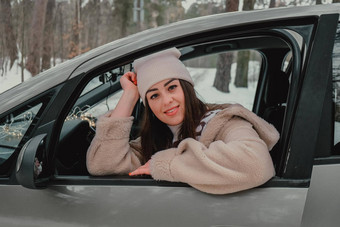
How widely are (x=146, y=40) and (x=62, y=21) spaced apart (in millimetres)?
19445

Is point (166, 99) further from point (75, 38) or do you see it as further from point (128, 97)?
point (75, 38)

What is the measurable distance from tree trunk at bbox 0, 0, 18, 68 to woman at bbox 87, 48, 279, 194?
489 inches

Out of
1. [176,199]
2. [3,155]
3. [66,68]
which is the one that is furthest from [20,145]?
[176,199]

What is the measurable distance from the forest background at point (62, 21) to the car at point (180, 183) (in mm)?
1530

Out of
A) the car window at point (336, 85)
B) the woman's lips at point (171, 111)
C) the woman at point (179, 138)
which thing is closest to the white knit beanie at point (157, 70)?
the woman at point (179, 138)

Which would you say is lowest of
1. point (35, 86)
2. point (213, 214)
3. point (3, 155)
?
point (213, 214)

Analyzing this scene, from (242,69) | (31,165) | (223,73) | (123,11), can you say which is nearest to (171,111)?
(31,165)

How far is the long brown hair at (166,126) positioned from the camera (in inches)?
66.6

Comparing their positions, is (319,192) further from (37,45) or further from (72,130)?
(37,45)

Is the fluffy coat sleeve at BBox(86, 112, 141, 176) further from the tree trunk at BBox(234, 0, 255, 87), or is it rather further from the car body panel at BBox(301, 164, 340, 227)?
the tree trunk at BBox(234, 0, 255, 87)

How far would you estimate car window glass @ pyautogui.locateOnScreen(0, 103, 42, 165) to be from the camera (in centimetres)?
145

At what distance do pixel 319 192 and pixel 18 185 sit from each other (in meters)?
1.07

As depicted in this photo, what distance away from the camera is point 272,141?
4.71ft

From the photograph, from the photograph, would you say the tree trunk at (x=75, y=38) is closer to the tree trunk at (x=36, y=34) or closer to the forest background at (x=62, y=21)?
the forest background at (x=62, y=21)
